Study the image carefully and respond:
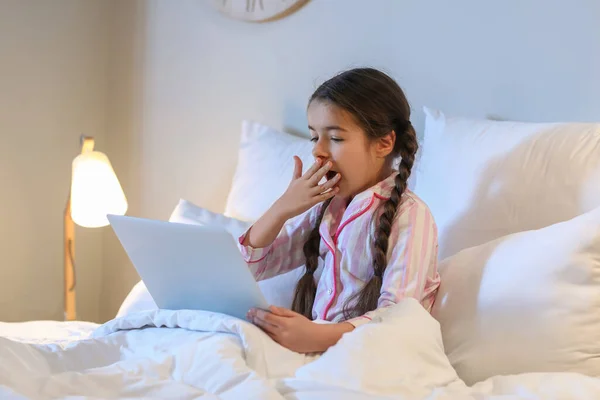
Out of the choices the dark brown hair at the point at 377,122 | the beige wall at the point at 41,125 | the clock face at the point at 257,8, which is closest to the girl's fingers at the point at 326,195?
the dark brown hair at the point at 377,122

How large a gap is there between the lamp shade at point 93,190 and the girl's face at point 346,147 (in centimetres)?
80

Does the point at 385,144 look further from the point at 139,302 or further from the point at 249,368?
the point at 139,302

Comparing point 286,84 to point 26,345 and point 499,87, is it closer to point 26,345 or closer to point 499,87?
point 499,87

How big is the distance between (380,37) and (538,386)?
3.53 ft

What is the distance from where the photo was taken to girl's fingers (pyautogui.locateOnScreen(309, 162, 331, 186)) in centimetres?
137

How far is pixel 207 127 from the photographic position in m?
2.24

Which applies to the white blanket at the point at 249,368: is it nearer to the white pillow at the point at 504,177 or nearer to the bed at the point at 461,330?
the bed at the point at 461,330

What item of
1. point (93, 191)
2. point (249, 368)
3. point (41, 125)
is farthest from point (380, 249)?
point (41, 125)

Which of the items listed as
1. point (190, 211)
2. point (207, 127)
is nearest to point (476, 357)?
point (190, 211)

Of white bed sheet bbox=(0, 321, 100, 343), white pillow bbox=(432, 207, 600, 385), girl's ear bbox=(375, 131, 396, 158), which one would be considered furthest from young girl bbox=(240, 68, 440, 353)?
white bed sheet bbox=(0, 321, 100, 343)

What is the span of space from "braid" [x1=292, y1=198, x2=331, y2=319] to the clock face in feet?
2.44

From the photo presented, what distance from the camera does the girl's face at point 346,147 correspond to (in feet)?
4.48

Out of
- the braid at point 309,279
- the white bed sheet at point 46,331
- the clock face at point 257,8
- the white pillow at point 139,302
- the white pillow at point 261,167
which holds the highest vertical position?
the clock face at point 257,8

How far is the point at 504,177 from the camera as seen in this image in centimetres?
140
